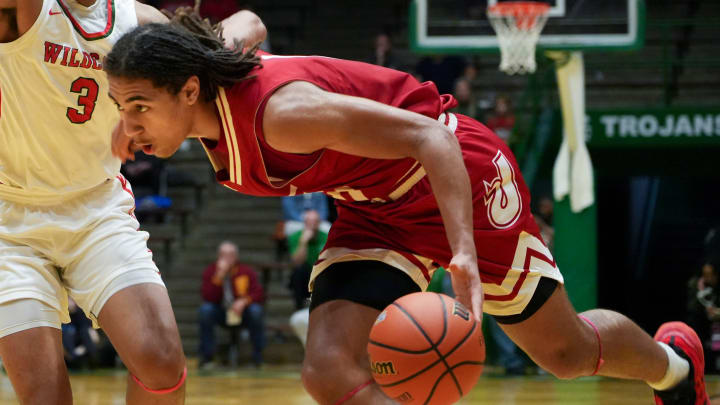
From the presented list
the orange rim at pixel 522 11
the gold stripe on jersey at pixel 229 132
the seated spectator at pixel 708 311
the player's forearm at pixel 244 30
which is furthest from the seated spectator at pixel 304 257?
the gold stripe on jersey at pixel 229 132

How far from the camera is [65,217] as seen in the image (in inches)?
150

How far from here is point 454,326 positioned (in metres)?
2.96

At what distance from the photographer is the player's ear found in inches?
125

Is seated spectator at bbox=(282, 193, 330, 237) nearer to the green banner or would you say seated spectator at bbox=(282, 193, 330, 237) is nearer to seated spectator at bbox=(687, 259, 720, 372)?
the green banner

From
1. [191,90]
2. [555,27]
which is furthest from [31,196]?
[555,27]

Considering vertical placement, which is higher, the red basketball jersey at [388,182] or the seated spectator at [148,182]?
the red basketball jersey at [388,182]

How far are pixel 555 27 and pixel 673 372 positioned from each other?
5.60 metres

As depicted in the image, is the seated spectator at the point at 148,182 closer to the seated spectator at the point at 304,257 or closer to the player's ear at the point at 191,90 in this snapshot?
the seated spectator at the point at 304,257

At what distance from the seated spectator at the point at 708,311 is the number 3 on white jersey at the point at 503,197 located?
7364 millimetres

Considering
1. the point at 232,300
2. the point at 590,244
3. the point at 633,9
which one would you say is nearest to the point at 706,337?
the point at 590,244

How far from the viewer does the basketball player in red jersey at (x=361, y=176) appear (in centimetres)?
304

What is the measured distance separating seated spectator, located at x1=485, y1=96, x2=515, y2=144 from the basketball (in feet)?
27.4

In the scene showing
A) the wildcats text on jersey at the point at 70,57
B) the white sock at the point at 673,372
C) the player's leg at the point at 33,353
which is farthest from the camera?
the white sock at the point at 673,372

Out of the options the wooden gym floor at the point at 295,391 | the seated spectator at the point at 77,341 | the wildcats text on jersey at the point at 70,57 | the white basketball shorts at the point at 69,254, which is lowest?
the seated spectator at the point at 77,341
